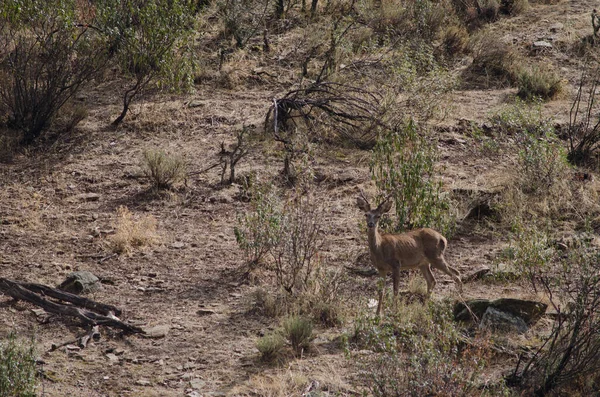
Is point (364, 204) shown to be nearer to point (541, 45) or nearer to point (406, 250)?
point (406, 250)

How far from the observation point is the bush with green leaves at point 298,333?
9562mm

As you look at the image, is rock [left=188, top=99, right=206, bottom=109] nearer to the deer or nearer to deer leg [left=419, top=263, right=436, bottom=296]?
the deer

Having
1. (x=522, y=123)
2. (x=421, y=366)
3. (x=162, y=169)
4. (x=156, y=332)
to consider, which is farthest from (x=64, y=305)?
(x=522, y=123)

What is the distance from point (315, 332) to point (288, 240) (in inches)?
63.9

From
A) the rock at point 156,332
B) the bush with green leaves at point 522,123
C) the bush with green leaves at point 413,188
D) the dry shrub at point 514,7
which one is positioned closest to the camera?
the rock at point 156,332

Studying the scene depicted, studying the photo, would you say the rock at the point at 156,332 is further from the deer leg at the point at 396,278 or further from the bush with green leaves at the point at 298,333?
the deer leg at the point at 396,278

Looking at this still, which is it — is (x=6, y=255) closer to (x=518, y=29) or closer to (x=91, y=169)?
(x=91, y=169)

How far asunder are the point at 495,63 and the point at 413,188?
7727 millimetres

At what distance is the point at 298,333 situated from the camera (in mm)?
9578

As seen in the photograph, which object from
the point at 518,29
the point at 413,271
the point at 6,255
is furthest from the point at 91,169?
the point at 518,29

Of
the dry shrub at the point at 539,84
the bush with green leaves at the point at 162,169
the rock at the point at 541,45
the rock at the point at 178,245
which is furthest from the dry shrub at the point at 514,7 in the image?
the rock at the point at 178,245

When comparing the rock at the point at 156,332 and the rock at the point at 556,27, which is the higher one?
the rock at the point at 556,27

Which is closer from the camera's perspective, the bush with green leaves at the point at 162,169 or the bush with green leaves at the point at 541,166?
the bush with green leaves at the point at 541,166

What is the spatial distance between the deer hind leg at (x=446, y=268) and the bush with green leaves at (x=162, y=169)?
5199mm
